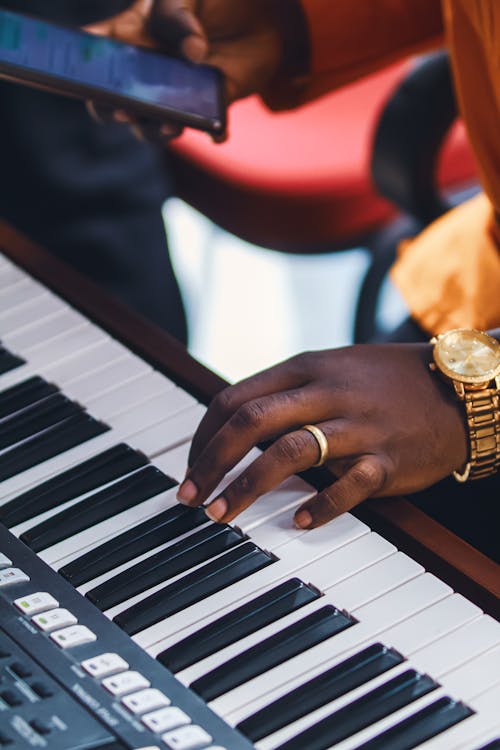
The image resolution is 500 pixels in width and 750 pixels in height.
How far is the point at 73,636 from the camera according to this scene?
762mm

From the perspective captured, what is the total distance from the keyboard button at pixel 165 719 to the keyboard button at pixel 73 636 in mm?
77

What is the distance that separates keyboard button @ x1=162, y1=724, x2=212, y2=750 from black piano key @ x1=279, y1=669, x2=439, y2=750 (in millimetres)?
46

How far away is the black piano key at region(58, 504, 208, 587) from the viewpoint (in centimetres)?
82

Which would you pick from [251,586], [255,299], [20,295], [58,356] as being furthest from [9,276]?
[255,299]

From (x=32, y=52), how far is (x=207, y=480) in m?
0.42

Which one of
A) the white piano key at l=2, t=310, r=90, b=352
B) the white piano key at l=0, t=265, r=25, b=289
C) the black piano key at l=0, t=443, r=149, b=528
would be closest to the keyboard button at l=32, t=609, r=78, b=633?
the black piano key at l=0, t=443, r=149, b=528

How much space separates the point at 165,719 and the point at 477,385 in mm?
336

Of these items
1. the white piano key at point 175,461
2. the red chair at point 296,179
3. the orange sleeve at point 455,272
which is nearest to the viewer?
the white piano key at point 175,461

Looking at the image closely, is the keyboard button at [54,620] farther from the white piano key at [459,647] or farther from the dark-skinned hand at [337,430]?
the white piano key at [459,647]

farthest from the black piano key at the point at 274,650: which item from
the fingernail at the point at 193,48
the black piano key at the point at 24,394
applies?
the fingernail at the point at 193,48

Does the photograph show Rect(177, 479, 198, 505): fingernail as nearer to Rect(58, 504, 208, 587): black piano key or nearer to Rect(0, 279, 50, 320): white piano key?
Rect(58, 504, 208, 587): black piano key

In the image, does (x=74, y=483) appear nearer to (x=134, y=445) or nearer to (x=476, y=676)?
(x=134, y=445)

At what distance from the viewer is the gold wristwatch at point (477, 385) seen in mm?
875

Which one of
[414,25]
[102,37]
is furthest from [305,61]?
[102,37]
